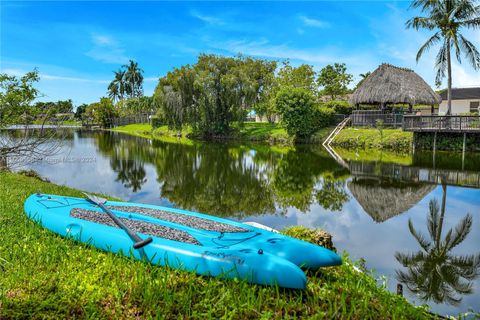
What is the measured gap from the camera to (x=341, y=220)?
900cm

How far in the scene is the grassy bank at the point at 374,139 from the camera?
25.5m

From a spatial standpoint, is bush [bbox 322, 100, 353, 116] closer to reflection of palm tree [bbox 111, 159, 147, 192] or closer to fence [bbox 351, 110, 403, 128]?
fence [bbox 351, 110, 403, 128]

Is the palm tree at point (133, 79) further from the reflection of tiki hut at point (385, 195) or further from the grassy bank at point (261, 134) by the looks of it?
the reflection of tiki hut at point (385, 195)

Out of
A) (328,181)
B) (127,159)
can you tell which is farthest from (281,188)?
(127,159)

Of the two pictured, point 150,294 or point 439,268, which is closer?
point 150,294

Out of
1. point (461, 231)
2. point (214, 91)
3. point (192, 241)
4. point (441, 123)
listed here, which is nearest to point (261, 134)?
point (214, 91)

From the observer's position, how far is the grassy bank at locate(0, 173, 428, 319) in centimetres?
322

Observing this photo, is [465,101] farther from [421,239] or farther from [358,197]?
[421,239]

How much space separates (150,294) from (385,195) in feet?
34.0

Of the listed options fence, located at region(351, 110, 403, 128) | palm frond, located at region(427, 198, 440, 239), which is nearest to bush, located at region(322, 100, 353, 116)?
fence, located at region(351, 110, 403, 128)

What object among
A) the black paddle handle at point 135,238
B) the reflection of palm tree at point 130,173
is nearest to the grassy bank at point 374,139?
the reflection of palm tree at point 130,173

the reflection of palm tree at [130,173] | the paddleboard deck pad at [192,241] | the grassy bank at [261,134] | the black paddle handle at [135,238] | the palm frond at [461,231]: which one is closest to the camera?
the paddleboard deck pad at [192,241]

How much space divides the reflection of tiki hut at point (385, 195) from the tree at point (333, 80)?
35877mm

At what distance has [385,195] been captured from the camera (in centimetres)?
1202
